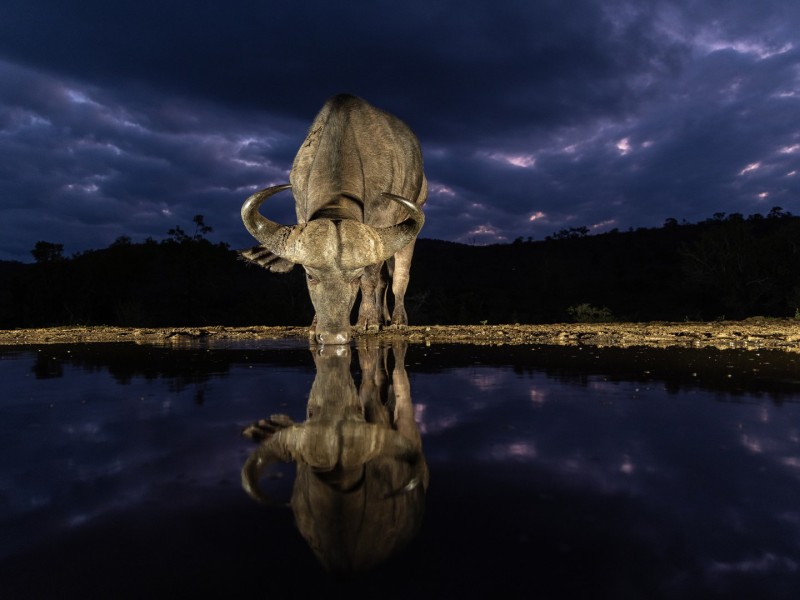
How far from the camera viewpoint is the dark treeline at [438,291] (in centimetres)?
2020

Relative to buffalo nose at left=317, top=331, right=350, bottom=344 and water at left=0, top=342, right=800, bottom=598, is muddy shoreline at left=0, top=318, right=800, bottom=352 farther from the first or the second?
water at left=0, top=342, right=800, bottom=598

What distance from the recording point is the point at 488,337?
843 cm

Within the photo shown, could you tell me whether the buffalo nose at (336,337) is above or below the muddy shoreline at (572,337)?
above

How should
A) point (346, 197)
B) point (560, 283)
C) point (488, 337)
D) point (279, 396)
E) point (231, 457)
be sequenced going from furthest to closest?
point (560, 283) → point (488, 337) → point (346, 197) → point (279, 396) → point (231, 457)

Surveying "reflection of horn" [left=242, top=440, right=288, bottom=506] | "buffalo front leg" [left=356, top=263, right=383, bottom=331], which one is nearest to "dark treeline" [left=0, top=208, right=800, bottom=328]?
"buffalo front leg" [left=356, top=263, right=383, bottom=331]

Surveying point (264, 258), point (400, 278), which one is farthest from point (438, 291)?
point (264, 258)

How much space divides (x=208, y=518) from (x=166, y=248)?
1152 inches

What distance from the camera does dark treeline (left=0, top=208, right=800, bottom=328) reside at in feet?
66.3

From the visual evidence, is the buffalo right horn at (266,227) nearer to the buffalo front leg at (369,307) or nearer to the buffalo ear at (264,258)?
the buffalo ear at (264,258)

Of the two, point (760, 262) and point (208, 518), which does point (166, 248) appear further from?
point (760, 262)

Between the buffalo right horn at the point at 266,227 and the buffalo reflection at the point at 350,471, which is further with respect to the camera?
the buffalo right horn at the point at 266,227

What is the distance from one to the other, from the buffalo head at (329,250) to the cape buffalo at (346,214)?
12 mm

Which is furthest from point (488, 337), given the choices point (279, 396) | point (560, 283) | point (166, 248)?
point (560, 283)

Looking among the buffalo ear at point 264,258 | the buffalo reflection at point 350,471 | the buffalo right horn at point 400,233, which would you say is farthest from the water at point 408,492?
the buffalo ear at point 264,258
